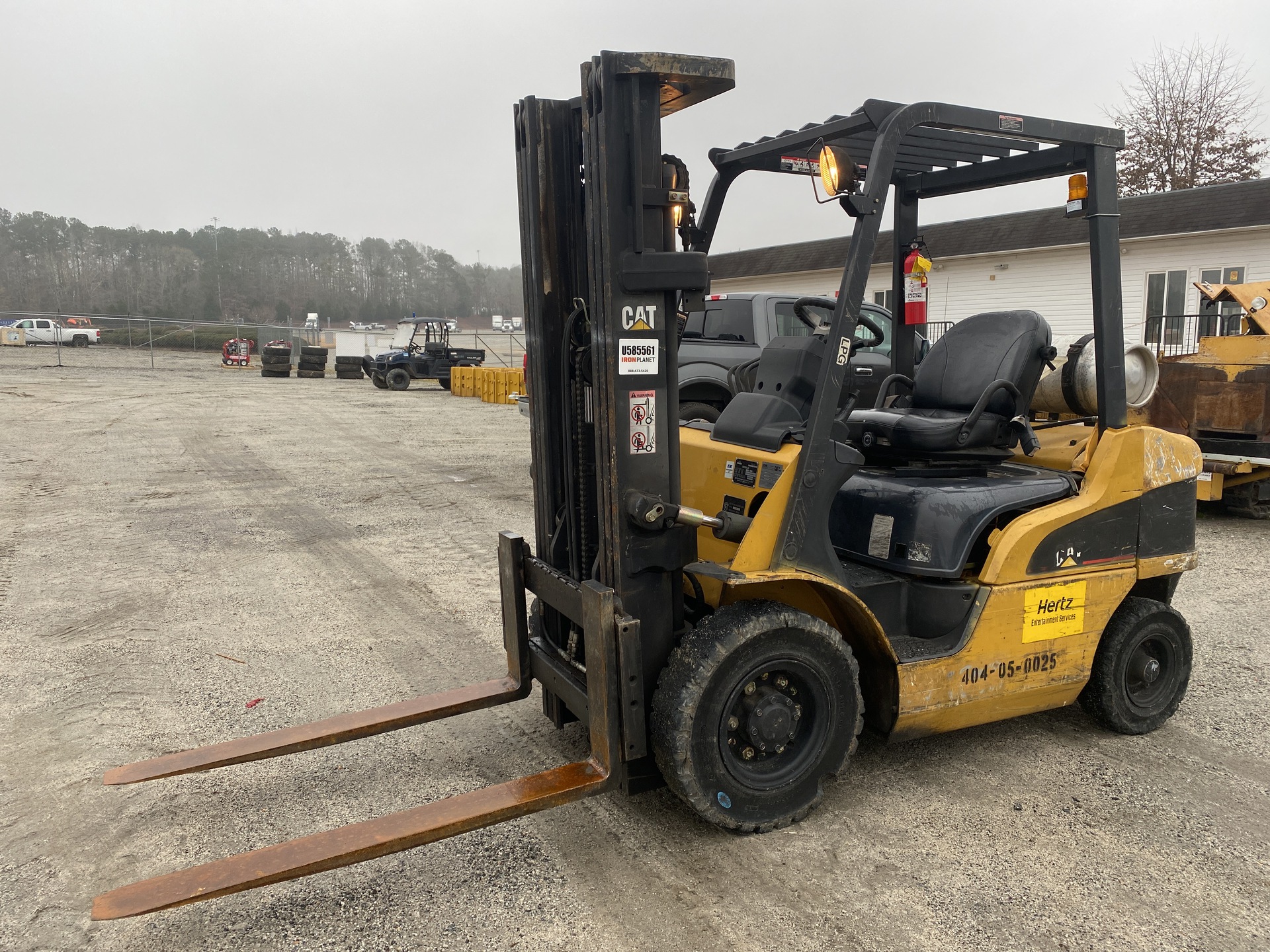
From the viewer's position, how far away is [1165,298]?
2111 cm

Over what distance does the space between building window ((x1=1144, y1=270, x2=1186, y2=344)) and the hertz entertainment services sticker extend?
19.2 meters

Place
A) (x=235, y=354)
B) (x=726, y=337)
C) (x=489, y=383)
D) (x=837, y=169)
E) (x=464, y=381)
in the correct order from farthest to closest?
(x=235, y=354)
(x=464, y=381)
(x=489, y=383)
(x=726, y=337)
(x=837, y=169)

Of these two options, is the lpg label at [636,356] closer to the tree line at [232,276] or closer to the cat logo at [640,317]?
the cat logo at [640,317]

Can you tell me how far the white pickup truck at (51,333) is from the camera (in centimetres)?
4628

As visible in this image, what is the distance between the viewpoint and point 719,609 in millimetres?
3203

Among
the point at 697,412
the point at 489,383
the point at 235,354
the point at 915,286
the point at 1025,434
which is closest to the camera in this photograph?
the point at 1025,434

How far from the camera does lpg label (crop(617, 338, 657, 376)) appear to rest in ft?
10.1

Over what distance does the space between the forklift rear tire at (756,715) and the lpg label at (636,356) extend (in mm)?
893

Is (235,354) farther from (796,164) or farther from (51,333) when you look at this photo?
(796,164)

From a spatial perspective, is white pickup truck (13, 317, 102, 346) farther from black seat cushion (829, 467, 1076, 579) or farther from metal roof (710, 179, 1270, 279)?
black seat cushion (829, 467, 1076, 579)

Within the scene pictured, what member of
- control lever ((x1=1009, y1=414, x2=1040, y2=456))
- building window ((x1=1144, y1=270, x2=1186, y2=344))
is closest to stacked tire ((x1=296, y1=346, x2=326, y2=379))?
building window ((x1=1144, y1=270, x2=1186, y2=344))

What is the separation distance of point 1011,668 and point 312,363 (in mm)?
34054

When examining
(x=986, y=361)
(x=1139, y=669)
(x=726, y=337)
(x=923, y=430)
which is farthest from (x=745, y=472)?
(x=726, y=337)

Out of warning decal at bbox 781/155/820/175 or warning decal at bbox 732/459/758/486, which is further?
warning decal at bbox 781/155/820/175
